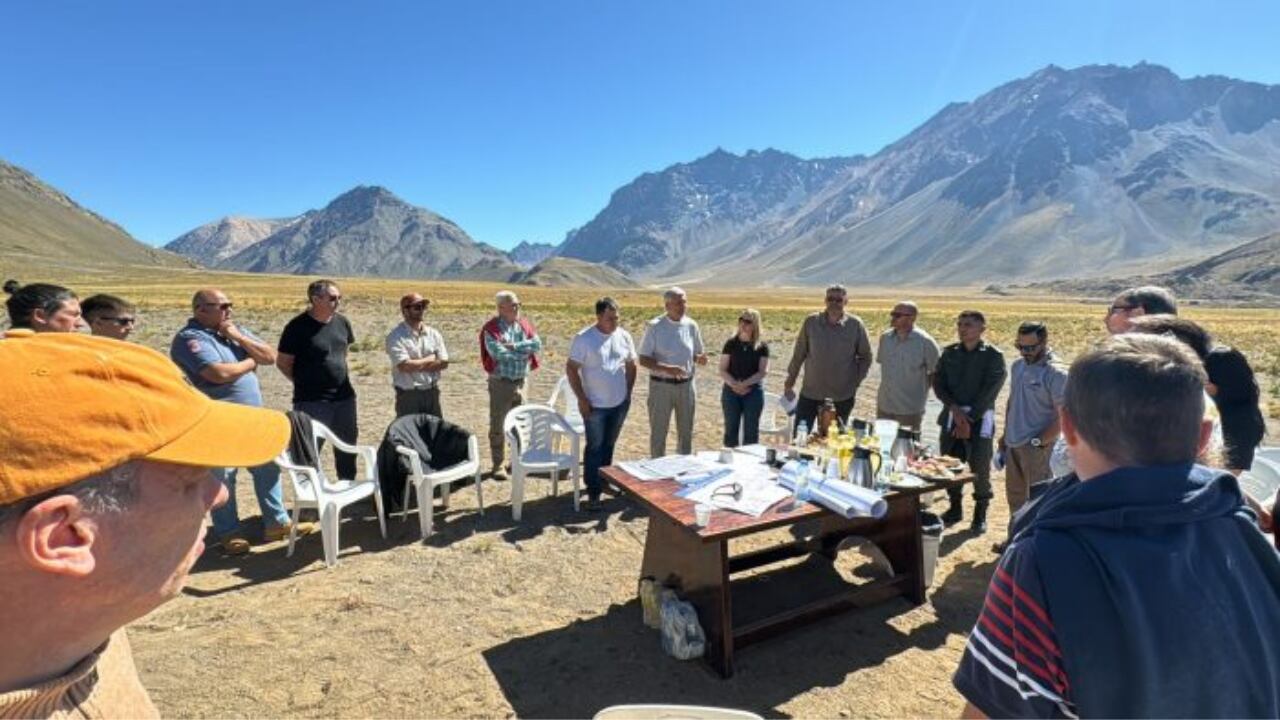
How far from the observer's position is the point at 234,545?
4.90 meters

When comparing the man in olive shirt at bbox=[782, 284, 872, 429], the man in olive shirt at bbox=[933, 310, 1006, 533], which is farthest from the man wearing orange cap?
the man in olive shirt at bbox=[782, 284, 872, 429]

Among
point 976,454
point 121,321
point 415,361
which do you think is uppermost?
point 121,321

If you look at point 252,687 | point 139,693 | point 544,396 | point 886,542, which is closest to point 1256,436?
point 886,542

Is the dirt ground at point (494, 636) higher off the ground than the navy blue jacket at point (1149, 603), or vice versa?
the navy blue jacket at point (1149, 603)

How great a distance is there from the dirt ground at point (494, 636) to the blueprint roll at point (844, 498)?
922mm

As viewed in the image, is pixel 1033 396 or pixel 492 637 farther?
pixel 1033 396

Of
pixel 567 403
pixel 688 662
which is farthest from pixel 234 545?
pixel 688 662

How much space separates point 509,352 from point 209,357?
8.88ft

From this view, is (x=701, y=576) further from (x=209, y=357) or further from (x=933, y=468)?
(x=209, y=357)

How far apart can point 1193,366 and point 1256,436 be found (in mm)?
3021

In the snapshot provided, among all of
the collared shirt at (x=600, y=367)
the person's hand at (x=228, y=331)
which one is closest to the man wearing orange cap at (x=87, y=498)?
the person's hand at (x=228, y=331)

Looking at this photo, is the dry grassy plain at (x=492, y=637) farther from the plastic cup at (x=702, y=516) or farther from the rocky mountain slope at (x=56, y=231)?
the rocky mountain slope at (x=56, y=231)

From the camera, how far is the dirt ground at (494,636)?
3.34 m

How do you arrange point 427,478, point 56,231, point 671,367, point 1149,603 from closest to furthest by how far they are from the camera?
1. point 1149,603
2. point 427,478
3. point 671,367
4. point 56,231
